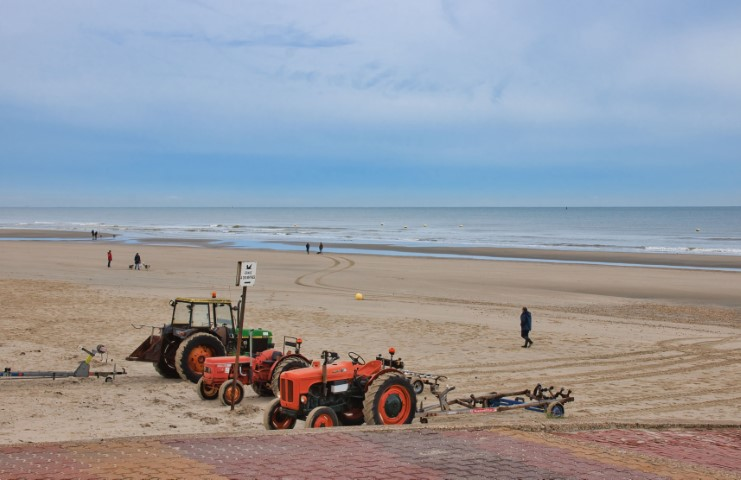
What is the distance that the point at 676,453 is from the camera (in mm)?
8219

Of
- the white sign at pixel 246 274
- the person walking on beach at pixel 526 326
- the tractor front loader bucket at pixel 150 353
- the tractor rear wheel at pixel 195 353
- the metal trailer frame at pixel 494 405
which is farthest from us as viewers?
the person walking on beach at pixel 526 326

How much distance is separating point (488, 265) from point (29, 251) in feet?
113

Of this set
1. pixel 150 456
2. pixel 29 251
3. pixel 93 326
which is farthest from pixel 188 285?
pixel 29 251

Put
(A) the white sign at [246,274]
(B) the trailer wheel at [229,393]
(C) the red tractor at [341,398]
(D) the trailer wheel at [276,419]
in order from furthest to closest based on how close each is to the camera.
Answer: (B) the trailer wheel at [229,393] < (A) the white sign at [246,274] < (D) the trailer wheel at [276,419] < (C) the red tractor at [341,398]

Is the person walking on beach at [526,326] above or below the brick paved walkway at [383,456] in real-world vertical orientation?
above

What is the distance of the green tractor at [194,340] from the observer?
41.8ft

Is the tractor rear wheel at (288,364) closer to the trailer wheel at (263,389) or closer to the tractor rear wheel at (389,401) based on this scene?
the trailer wheel at (263,389)

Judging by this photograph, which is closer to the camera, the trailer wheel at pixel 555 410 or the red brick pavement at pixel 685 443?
the red brick pavement at pixel 685 443

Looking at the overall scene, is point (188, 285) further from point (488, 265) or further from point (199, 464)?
point (199, 464)

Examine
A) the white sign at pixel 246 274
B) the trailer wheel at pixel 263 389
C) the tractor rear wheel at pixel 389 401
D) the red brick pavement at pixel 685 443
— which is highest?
the white sign at pixel 246 274

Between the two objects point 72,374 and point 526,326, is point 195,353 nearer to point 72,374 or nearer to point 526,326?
point 72,374

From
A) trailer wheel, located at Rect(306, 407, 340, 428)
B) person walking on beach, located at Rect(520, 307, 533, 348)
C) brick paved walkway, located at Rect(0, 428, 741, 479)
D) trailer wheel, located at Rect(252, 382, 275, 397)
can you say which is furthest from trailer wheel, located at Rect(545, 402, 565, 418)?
person walking on beach, located at Rect(520, 307, 533, 348)

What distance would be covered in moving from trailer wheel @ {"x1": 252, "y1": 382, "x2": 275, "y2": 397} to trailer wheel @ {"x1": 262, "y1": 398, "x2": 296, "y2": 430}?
7.66 ft

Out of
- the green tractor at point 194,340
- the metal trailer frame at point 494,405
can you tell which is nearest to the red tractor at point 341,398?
the metal trailer frame at point 494,405
